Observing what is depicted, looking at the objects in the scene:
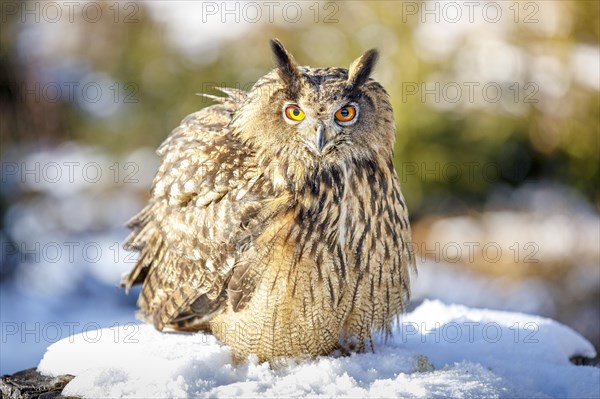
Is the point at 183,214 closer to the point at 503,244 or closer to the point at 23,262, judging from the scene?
the point at 23,262

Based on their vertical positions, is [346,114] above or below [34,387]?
above

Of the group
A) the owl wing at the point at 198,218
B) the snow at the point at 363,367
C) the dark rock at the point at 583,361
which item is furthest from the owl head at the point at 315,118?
the dark rock at the point at 583,361

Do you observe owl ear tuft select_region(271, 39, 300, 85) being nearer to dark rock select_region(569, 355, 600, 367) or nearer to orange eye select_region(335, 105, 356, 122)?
orange eye select_region(335, 105, 356, 122)

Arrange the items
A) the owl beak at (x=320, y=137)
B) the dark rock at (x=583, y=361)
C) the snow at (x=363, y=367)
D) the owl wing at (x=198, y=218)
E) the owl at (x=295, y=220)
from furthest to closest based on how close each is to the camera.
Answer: the dark rock at (x=583, y=361)
the owl wing at (x=198, y=218)
the owl at (x=295, y=220)
the owl beak at (x=320, y=137)
the snow at (x=363, y=367)

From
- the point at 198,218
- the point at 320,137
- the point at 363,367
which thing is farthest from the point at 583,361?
the point at 198,218

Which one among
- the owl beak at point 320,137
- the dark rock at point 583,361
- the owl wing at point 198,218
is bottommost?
the dark rock at point 583,361

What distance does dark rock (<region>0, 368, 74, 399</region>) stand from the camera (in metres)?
2.19

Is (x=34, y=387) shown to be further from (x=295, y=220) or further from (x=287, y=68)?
→ (x=287, y=68)

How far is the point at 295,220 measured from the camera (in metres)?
2.31

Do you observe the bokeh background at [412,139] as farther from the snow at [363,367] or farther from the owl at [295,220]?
the owl at [295,220]

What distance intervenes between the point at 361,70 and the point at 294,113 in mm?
274

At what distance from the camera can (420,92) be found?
633 centimetres

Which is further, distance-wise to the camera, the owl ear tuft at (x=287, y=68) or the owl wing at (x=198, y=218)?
the owl wing at (x=198, y=218)

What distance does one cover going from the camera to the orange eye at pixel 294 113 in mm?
2230
